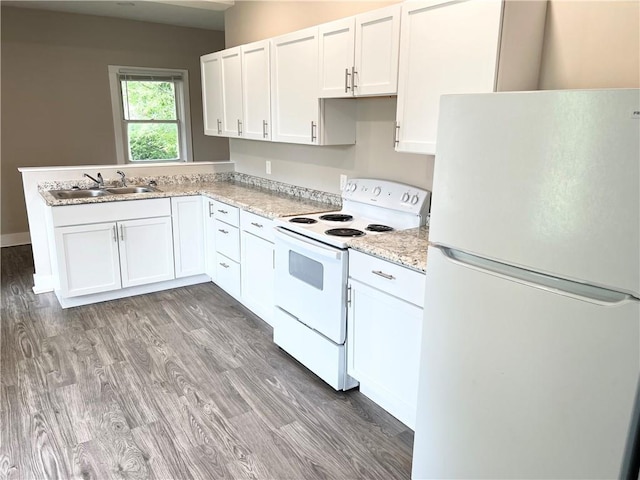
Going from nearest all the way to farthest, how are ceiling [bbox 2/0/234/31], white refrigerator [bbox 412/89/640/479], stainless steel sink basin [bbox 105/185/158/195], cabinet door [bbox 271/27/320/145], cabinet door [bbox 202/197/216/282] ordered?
white refrigerator [bbox 412/89/640/479]
cabinet door [bbox 271/27/320/145]
cabinet door [bbox 202/197/216/282]
stainless steel sink basin [bbox 105/185/158/195]
ceiling [bbox 2/0/234/31]

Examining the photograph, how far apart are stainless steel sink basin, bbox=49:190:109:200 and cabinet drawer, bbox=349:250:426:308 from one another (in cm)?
273

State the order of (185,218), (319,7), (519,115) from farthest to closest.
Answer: (185,218) → (319,7) → (519,115)

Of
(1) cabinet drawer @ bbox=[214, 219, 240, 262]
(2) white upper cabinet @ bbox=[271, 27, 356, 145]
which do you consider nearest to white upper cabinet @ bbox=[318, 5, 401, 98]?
(2) white upper cabinet @ bbox=[271, 27, 356, 145]

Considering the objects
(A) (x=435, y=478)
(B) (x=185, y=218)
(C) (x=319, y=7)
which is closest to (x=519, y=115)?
(A) (x=435, y=478)

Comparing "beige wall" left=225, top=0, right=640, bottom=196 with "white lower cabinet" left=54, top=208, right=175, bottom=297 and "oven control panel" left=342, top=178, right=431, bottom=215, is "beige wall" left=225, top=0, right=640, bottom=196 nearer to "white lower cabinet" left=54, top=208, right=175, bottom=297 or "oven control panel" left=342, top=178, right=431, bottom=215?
"oven control panel" left=342, top=178, right=431, bottom=215

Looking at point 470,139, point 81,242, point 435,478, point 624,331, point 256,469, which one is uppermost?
point 470,139

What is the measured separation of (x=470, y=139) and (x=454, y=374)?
0.83m

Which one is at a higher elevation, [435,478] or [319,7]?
[319,7]

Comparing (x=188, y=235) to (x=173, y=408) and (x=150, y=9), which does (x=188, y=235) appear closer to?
(x=173, y=408)

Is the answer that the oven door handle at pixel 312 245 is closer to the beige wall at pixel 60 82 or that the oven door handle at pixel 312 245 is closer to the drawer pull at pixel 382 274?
the drawer pull at pixel 382 274

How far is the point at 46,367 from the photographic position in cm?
286

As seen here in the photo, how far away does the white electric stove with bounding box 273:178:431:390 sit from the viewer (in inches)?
97.7

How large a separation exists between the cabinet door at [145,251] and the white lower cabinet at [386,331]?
87.5 inches

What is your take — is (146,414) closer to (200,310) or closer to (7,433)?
(7,433)
